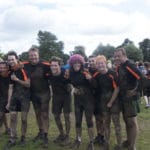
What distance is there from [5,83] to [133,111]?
11.3ft

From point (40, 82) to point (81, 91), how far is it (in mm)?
1116

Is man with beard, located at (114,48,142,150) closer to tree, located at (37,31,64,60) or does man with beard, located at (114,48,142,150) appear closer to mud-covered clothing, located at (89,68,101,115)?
mud-covered clothing, located at (89,68,101,115)

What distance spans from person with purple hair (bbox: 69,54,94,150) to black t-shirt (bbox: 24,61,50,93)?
2.55ft

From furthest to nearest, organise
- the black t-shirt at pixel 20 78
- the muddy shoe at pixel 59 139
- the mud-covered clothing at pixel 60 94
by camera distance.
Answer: the muddy shoe at pixel 59 139 → the mud-covered clothing at pixel 60 94 → the black t-shirt at pixel 20 78

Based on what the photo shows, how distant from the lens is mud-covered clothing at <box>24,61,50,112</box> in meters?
9.11

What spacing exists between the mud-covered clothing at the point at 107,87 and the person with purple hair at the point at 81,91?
0.27 metres

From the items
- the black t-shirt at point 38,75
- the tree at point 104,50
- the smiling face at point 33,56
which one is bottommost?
the black t-shirt at point 38,75

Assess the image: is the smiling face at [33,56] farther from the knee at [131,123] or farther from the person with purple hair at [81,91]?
the knee at [131,123]

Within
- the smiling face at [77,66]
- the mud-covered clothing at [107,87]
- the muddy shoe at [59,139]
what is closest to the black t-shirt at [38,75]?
the smiling face at [77,66]

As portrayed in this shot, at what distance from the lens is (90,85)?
28.2ft

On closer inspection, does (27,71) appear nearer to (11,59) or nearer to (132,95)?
(11,59)

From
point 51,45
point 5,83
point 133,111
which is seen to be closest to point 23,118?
point 5,83

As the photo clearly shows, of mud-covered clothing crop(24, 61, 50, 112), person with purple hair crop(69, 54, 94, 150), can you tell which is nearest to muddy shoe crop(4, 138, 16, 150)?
mud-covered clothing crop(24, 61, 50, 112)

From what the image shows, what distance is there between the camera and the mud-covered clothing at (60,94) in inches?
358
